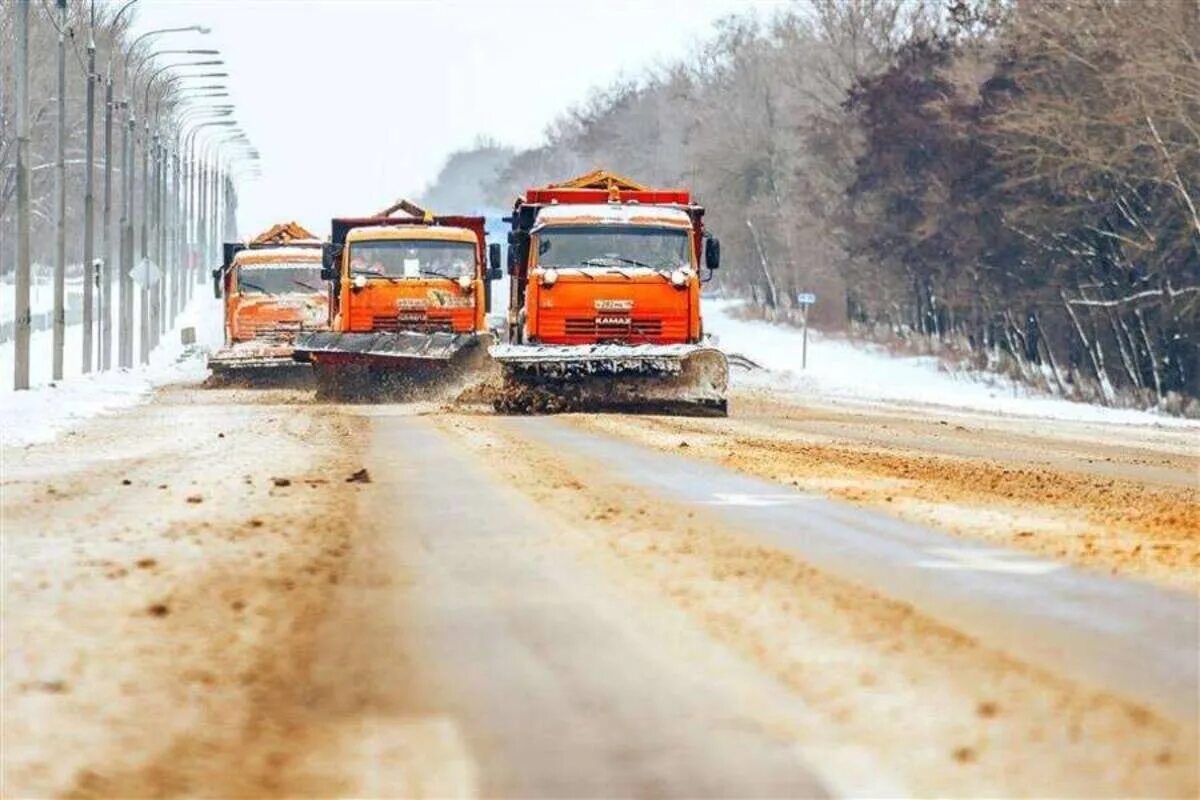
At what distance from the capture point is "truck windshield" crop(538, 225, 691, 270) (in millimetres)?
29906

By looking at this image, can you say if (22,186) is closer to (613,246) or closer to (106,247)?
(613,246)

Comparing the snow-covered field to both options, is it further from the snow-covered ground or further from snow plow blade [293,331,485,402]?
snow plow blade [293,331,485,402]

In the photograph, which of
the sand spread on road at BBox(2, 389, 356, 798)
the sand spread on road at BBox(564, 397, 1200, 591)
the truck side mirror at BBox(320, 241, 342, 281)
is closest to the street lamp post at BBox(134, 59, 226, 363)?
the truck side mirror at BBox(320, 241, 342, 281)

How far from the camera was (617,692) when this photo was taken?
7172mm

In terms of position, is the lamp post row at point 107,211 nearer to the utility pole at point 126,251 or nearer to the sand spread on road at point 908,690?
the utility pole at point 126,251

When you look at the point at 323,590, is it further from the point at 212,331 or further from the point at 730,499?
the point at 212,331

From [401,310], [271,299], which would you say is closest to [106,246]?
[271,299]

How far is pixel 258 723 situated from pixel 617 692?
1128 millimetres

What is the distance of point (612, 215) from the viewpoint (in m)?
30.2

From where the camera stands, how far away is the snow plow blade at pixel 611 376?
29.0 meters

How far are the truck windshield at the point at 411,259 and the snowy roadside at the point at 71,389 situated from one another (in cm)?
390

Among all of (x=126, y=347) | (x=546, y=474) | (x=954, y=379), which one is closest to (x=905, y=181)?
(x=954, y=379)

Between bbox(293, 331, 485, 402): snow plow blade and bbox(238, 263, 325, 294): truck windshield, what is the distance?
408 inches

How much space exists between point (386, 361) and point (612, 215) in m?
4.90
